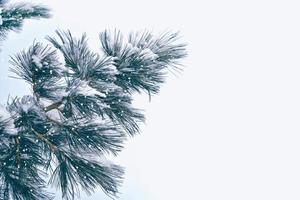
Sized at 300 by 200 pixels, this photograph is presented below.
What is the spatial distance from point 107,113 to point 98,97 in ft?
0.62

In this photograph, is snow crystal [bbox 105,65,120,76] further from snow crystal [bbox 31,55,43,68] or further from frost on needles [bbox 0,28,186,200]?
snow crystal [bbox 31,55,43,68]

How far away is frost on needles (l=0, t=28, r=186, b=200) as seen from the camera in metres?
2.02

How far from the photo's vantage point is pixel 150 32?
90.5 inches

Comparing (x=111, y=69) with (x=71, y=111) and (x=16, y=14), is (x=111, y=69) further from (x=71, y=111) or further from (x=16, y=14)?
(x=16, y=14)

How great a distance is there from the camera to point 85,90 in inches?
79.9

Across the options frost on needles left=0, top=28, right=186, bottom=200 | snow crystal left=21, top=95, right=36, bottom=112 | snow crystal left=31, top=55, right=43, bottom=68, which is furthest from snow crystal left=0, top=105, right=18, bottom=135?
snow crystal left=31, top=55, right=43, bottom=68

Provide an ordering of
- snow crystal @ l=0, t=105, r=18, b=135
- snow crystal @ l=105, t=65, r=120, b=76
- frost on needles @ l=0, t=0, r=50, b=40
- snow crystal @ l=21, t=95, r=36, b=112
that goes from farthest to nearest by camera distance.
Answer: frost on needles @ l=0, t=0, r=50, b=40 < snow crystal @ l=105, t=65, r=120, b=76 < snow crystal @ l=21, t=95, r=36, b=112 < snow crystal @ l=0, t=105, r=18, b=135

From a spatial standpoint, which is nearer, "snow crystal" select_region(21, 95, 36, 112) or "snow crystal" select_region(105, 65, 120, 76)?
"snow crystal" select_region(21, 95, 36, 112)

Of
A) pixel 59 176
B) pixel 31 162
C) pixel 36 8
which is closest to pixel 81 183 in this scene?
pixel 59 176

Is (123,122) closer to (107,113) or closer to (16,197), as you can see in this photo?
(107,113)

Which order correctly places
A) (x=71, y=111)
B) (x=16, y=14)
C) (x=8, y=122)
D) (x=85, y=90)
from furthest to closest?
(x=16, y=14) → (x=71, y=111) → (x=85, y=90) → (x=8, y=122)

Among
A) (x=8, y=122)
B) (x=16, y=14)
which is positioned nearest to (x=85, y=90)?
(x=8, y=122)

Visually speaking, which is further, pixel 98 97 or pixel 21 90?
pixel 21 90

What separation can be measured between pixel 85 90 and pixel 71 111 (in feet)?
0.62
